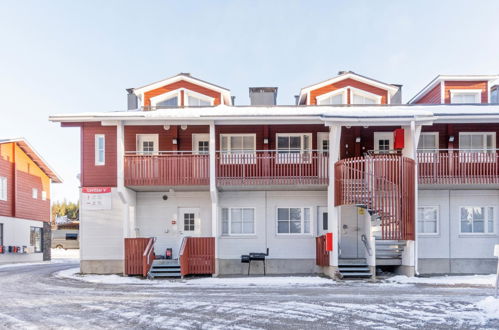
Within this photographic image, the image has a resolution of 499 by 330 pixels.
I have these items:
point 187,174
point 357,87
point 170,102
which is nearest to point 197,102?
point 170,102

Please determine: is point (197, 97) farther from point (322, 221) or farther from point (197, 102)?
point (322, 221)

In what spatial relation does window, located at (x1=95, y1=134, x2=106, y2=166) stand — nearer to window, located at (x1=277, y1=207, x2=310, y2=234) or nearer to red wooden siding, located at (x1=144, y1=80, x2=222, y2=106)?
red wooden siding, located at (x1=144, y1=80, x2=222, y2=106)

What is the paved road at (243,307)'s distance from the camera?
32.0 feet

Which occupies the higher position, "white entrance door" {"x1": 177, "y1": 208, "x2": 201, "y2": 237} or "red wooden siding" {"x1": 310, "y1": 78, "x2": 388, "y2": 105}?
"red wooden siding" {"x1": 310, "y1": 78, "x2": 388, "y2": 105}

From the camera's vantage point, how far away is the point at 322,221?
19.4 meters

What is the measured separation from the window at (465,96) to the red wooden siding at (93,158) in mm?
15557

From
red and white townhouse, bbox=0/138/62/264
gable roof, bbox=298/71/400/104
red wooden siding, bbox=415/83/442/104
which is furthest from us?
red and white townhouse, bbox=0/138/62/264

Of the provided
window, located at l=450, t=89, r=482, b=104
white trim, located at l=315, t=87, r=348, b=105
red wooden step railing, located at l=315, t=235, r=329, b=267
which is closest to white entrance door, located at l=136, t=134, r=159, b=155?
red wooden step railing, located at l=315, t=235, r=329, b=267

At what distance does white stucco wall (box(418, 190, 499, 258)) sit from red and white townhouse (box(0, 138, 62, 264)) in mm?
22514

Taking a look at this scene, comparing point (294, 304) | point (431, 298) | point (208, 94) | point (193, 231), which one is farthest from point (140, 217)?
point (431, 298)

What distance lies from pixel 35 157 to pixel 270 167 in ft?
65.0

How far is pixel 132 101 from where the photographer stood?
25078 mm

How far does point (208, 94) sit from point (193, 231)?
22.4 ft

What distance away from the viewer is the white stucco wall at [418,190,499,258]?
19.1 m
